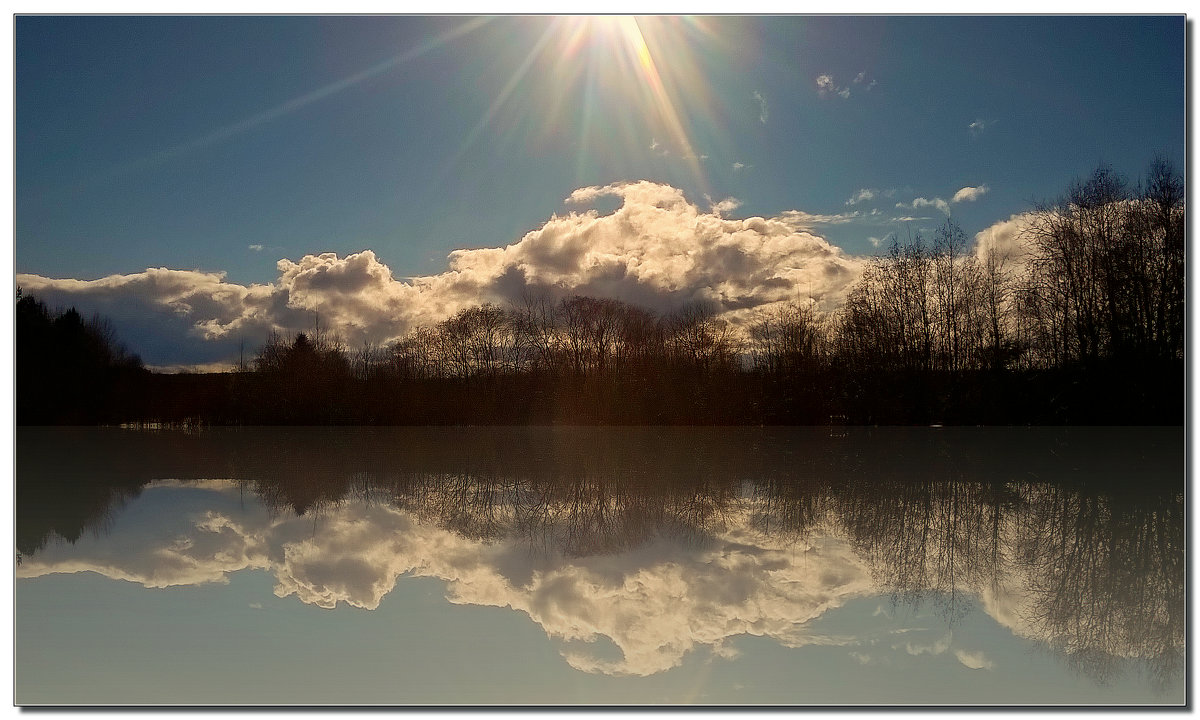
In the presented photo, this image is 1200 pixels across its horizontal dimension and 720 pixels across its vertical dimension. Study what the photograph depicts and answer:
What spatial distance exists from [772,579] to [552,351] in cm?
2027

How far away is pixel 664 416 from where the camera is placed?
2319 centimetres

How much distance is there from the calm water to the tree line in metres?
6.74

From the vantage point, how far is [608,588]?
4801mm

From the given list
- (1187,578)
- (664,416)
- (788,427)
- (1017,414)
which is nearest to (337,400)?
(664,416)

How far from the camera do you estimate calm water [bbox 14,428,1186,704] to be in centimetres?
326

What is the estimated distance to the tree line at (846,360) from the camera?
16.3m

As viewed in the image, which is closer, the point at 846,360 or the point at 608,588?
the point at 608,588

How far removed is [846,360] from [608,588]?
18.8 m

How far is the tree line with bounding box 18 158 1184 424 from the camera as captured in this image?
16312 mm

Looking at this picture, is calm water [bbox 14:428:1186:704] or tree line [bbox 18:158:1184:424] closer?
calm water [bbox 14:428:1186:704]

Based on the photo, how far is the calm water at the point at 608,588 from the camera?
326cm

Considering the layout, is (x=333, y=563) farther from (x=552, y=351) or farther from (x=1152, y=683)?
(x=552, y=351)

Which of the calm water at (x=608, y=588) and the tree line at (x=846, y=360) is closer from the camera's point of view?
the calm water at (x=608, y=588)

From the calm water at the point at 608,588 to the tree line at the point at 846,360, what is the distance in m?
6.74
